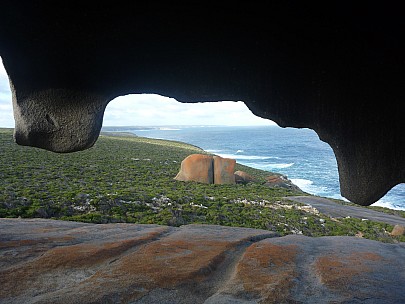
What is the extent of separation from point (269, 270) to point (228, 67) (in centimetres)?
242

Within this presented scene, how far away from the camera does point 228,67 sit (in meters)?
3.88

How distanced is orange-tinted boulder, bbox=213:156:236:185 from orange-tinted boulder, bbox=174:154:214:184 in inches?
13.4

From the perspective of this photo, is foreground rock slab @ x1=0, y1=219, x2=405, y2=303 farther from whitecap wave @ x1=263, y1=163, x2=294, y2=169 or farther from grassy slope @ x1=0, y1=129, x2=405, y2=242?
whitecap wave @ x1=263, y1=163, x2=294, y2=169

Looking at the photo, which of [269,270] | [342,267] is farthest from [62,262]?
[342,267]

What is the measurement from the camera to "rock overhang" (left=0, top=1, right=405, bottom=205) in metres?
3.23

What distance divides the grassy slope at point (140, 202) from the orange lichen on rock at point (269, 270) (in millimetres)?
9720

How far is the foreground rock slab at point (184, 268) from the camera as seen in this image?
328 centimetres

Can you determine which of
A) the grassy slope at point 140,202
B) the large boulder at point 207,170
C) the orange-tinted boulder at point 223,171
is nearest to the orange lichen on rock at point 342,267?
the grassy slope at point 140,202

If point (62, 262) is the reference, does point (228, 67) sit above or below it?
above

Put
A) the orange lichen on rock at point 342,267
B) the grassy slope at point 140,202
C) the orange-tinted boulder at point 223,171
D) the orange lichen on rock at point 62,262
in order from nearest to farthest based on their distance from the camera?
the orange lichen on rock at point 62,262 < the orange lichen on rock at point 342,267 < the grassy slope at point 140,202 < the orange-tinted boulder at point 223,171

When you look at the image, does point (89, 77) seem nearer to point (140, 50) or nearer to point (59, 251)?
point (140, 50)

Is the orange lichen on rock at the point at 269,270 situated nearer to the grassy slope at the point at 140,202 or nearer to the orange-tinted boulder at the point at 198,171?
the grassy slope at the point at 140,202

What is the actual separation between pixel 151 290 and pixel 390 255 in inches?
161

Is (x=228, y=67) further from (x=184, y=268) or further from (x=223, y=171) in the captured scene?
(x=223, y=171)
